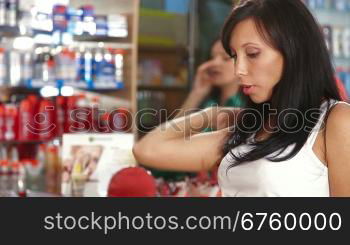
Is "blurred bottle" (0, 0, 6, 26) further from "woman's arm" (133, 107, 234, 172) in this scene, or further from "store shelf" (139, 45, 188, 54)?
"woman's arm" (133, 107, 234, 172)

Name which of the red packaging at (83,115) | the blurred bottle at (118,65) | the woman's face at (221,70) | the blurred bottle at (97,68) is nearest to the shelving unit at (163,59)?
the blurred bottle at (118,65)

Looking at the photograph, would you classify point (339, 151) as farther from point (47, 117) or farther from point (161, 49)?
point (161, 49)

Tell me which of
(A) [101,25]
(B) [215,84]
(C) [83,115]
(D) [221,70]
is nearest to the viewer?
(D) [221,70]

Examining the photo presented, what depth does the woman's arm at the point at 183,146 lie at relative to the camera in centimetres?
189

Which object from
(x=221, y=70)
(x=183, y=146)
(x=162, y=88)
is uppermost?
(x=221, y=70)

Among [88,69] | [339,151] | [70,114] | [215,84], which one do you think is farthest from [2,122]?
[339,151]

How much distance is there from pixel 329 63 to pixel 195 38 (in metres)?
4.65

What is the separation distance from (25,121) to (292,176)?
355 centimetres

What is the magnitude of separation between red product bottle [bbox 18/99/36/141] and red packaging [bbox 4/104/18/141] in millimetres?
29

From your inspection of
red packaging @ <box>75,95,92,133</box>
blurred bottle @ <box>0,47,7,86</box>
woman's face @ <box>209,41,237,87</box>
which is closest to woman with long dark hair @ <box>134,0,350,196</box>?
woman's face @ <box>209,41,237,87</box>

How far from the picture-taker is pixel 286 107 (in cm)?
166

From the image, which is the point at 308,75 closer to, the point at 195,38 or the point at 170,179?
the point at 170,179

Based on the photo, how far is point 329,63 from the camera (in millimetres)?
1644

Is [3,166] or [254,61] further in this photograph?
[3,166]
